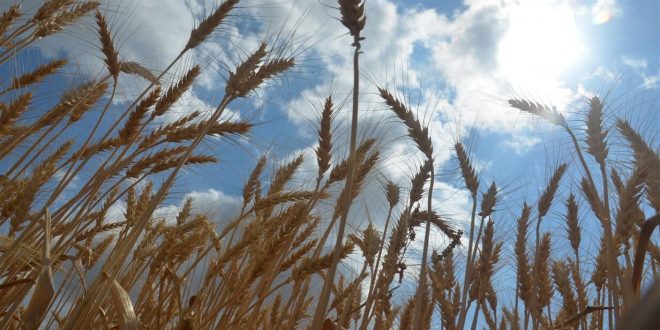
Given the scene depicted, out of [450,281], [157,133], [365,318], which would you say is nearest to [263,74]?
[157,133]

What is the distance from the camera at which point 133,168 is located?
244 cm

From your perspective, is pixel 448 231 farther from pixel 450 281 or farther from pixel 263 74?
pixel 263 74

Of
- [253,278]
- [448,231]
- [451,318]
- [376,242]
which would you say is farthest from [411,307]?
[253,278]

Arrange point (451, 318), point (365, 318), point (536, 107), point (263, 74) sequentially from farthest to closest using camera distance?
1. point (451, 318)
2. point (536, 107)
3. point (263, 74)
4. point (365, 318)

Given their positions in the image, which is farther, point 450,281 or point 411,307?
point 450,281

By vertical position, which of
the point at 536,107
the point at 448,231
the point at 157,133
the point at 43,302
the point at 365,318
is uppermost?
the point at 536,107

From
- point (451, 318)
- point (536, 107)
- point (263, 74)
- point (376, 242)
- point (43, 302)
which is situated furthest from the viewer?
point (451, 318)

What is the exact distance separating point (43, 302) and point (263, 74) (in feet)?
4.36

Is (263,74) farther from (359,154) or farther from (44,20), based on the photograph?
(44,20)

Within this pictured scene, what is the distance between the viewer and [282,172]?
3211mm

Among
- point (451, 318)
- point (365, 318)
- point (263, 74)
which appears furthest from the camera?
point (451, 318)

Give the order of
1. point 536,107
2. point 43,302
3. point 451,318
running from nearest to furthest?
point 43,302, point 536,107, point 451,318

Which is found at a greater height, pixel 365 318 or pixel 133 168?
pixel 133 168

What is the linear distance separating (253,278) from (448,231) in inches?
48.4
